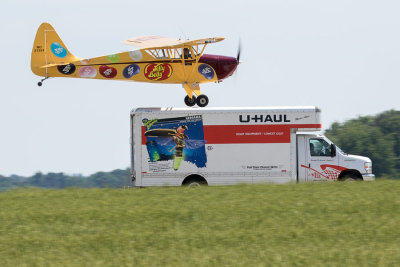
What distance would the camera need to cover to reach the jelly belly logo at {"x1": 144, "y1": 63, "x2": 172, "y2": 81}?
28.0 m

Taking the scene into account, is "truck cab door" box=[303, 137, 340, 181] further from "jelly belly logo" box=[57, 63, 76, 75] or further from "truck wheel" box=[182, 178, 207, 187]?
"jelly belly logo" box=[57, 63, 76, 75]

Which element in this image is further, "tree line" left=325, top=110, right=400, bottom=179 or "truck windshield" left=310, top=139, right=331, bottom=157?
"tree line" left=325, top=110, right=400, bottom=179

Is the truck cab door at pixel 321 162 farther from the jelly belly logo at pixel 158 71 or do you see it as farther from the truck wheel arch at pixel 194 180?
the jelly belly logo at pixel 158 71

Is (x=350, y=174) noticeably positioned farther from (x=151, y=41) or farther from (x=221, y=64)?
(x=151, y=41)

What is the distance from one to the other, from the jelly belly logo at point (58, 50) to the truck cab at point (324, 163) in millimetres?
11274

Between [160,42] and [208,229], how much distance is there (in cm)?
1776

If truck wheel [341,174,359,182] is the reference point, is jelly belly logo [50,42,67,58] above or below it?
above

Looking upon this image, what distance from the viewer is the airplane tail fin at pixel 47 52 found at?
28156 millimetres

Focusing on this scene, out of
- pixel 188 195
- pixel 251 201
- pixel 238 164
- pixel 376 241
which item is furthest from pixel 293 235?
pixel 238 164

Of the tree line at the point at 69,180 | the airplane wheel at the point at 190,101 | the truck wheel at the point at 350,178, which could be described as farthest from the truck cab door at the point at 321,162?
the tree line at the point at 69,180

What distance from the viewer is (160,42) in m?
29.4

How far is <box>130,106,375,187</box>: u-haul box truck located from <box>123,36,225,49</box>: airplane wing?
701cm

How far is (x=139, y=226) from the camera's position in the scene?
13.0 meters

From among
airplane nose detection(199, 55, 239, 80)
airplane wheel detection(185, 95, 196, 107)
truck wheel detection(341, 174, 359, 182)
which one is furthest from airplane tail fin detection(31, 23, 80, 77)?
truck wheel detection(341, 174, 359, 182)
